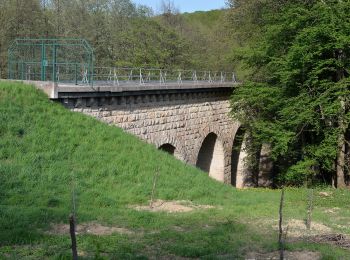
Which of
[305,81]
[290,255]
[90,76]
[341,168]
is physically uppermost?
[305,81]

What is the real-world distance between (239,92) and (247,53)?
247cm

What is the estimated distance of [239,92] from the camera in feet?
85.0

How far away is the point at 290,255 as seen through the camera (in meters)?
8.73

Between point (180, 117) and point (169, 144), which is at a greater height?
point (180, 117)

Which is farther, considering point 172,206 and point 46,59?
point 46,59

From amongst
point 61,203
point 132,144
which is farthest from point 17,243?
point 132,144

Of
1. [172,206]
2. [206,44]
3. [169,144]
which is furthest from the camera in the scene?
[206,44]

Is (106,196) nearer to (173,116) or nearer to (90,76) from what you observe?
(90,76)

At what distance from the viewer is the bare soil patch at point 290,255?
8547mm

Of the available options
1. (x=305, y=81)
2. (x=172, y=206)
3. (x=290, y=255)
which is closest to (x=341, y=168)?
(x=305, y=81)

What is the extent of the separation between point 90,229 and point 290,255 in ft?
12.8

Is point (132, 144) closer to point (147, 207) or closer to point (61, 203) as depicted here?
point (147, 207)

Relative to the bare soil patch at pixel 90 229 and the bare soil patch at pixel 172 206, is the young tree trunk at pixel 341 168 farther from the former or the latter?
the bare soil patch at pixel 90 229

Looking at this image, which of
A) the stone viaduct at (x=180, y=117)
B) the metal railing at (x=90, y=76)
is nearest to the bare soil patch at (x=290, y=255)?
the stone viaduct at (x=180, y=117)
